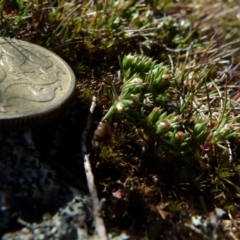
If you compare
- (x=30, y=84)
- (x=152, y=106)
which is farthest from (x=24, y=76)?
(x=152, y=106)

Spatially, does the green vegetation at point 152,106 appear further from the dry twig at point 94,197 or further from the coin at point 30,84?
the coin at point 30,84

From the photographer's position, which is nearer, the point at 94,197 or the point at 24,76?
the point at 94,197

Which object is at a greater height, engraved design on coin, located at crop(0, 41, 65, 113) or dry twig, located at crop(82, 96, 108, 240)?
engraved design on coin, located at crop(0, 41, 65, 113)

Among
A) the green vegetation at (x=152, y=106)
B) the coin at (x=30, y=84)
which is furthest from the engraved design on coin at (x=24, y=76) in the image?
the green vegetation at (x=152, y=106)

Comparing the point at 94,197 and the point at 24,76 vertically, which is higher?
the point at 24,76

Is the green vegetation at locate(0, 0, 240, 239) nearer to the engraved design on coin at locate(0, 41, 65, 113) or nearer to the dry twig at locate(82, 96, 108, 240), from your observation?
the dry twig at locate(82, 96, 108, 240)

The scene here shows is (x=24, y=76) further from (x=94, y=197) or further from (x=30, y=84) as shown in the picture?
(x=94, y=197)

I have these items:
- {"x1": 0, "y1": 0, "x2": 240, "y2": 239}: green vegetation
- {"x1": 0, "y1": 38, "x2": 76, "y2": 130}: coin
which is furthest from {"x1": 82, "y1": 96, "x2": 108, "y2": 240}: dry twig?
{"x1": 0, "y1": 38, "x2": 76, "y2": 130}: coin
